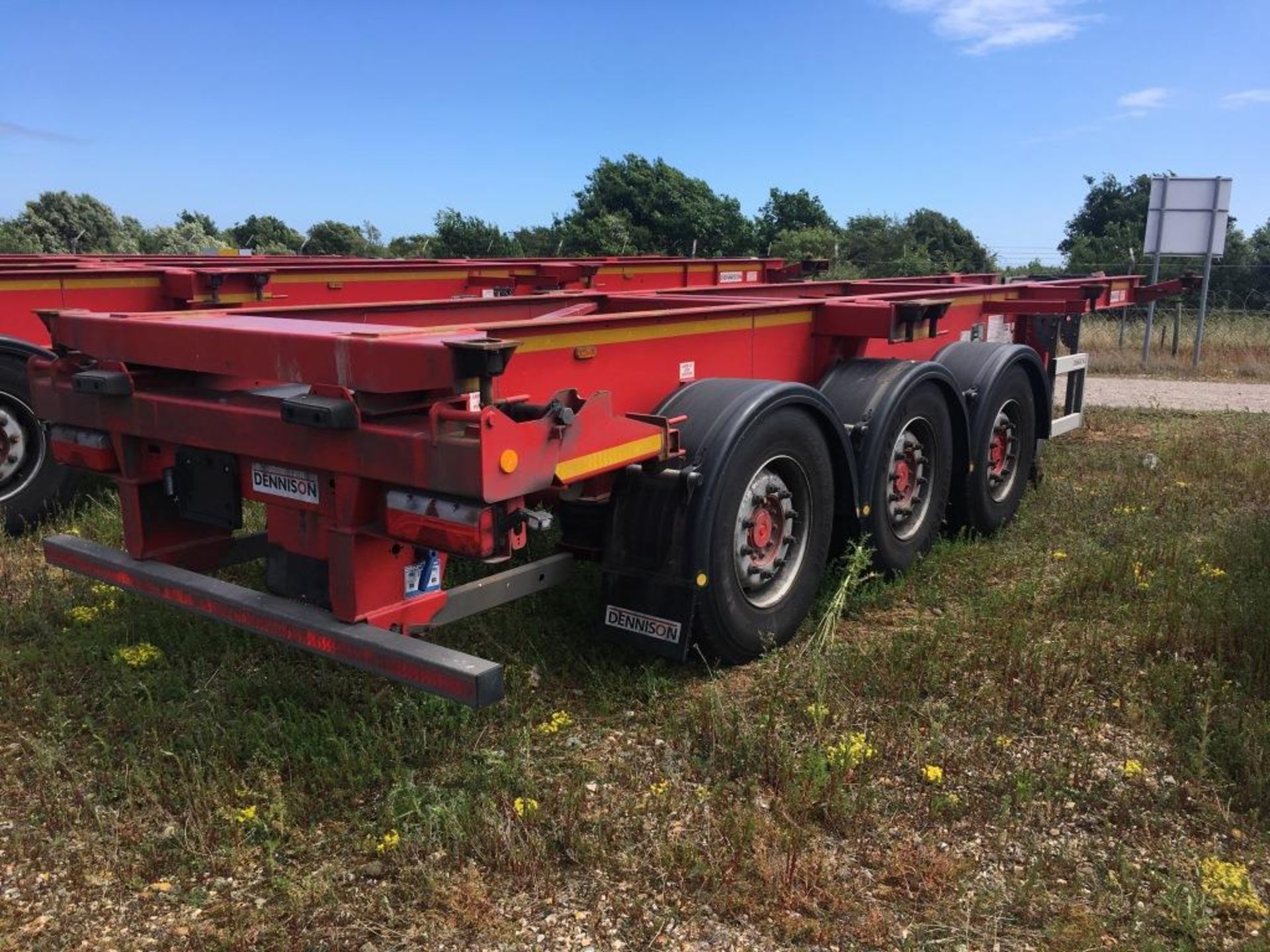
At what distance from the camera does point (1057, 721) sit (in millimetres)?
3891

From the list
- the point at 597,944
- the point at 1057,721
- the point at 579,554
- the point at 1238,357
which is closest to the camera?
the point at 597,944

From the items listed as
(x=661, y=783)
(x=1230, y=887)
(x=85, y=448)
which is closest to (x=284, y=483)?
(x=85, y=448)

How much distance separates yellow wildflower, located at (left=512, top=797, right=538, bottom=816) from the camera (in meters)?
3.24

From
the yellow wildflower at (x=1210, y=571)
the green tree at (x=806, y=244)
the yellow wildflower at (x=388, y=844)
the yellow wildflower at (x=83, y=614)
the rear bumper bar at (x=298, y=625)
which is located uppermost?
the green tree at (x=806, y=244)

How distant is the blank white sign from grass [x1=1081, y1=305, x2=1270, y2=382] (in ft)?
6.32

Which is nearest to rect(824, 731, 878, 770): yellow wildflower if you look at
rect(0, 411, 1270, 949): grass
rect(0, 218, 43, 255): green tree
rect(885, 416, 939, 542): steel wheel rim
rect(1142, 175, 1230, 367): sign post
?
rect(0, 411, 1270, 949): grass

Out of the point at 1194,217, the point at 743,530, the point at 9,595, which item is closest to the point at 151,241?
the point at 1194,217

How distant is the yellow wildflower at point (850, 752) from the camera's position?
350cm

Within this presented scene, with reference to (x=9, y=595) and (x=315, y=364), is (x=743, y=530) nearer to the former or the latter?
(x=315, y=364)

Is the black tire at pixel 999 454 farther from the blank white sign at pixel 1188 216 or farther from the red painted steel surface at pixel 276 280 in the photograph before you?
the blank white sign at pixel 1188 216

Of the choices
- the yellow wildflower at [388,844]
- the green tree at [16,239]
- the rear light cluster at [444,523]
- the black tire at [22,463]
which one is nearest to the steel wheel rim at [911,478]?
the rear light cluster at [444,523]

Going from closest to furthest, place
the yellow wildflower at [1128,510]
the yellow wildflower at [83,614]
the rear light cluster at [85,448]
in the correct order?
1. the rear light cluster at [85,448]
2. the yellow wildflower at [83,614]
3. the yellow wildflower at [1128,510]

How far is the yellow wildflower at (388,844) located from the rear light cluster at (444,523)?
851 mm

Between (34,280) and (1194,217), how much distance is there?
14350 millimetres
